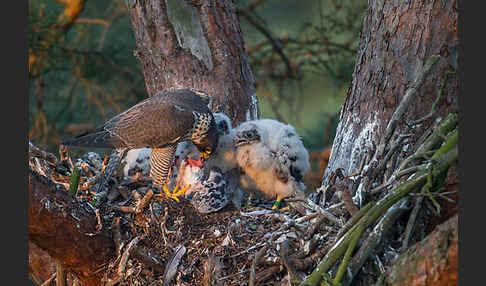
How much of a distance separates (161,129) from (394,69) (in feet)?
4.96

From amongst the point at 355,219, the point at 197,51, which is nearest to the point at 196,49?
the point at 197,51

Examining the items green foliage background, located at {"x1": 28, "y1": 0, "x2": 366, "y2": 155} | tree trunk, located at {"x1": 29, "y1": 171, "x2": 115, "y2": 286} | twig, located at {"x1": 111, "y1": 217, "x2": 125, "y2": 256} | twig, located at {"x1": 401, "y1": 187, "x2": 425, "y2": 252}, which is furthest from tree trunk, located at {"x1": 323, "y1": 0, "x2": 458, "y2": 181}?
green foliage background, located at {"x1": 28, "y1": 0, "x2": 366, "y2": 155}

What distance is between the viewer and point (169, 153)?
3734 millimetres

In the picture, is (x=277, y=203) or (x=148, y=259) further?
(x=277, y=203)

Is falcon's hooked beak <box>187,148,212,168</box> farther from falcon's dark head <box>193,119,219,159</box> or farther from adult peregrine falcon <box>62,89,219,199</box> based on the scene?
adult peregrine falcon <box>62,89,219,199</box>

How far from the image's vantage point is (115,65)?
5586mm

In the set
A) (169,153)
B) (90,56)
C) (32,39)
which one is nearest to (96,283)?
(169,153)

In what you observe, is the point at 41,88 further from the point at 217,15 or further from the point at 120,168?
the point at 217,15

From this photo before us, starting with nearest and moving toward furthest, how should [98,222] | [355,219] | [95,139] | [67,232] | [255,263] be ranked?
[355,219]
[255,263]
[67,232]
[98,222]
[95,139]

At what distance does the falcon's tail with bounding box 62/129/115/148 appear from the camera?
353 centimetres

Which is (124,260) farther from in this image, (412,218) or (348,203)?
(412,218)

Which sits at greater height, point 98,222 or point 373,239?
point 373,239

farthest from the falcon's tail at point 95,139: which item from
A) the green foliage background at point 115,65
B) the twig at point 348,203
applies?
the twig at point 348,203

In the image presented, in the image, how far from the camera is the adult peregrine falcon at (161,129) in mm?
3609
